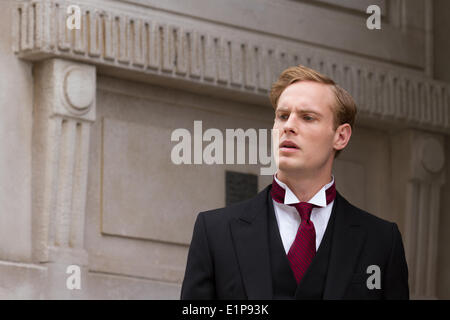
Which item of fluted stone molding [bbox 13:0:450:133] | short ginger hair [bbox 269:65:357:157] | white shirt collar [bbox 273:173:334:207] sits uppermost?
fluted stone molding [bbox 13:0:450:133]

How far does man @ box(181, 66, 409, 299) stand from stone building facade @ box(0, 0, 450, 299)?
4.07 metres

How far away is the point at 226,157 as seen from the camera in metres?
8.47

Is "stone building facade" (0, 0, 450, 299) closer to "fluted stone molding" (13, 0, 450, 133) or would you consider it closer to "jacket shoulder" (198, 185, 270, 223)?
"fluted stone molding" (13, 0, 450, 133)

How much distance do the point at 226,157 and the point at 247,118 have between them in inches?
22.8

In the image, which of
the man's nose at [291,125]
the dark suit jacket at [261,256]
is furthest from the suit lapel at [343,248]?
the man's nose at [291,125]

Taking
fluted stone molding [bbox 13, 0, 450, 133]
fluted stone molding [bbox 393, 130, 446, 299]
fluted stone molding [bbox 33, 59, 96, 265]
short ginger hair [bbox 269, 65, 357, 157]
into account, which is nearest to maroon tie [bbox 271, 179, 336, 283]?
short ginger hair [bbox 269, 65, 357, 157]

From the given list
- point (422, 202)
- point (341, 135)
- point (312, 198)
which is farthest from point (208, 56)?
point (312, 198)

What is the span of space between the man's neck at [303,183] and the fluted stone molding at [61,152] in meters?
4.40

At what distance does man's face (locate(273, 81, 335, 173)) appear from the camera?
3.19 metres

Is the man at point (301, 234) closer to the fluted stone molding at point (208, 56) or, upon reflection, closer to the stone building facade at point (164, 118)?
the stone building facade at point (164, 118)

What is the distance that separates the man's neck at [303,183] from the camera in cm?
322

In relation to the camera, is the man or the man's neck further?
the man's neck

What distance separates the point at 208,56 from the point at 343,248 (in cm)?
528
